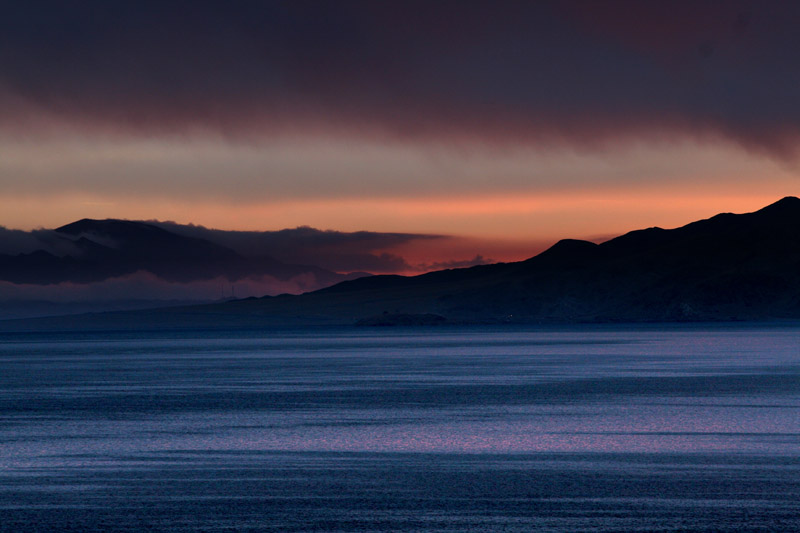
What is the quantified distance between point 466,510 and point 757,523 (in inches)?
204

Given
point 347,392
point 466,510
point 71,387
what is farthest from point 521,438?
point 71,387

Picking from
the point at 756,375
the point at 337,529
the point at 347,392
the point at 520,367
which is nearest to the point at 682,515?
the point at 337,529

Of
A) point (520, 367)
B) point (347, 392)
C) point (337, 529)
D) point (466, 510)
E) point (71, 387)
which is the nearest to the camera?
point (337, 529)

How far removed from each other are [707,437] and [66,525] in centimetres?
2003

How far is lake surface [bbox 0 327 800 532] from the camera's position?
20.6 metres

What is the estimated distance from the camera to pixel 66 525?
19984 millimetres

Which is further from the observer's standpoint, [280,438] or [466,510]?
[280,438]

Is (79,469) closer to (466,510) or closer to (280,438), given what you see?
(280,438)

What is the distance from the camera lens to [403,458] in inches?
1143

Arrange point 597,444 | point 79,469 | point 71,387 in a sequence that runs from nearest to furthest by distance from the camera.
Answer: point 79,469 < point 597,444 < point 71,387

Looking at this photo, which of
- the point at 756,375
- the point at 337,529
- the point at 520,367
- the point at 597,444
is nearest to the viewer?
the point at 337,529

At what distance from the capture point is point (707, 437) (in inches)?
1313

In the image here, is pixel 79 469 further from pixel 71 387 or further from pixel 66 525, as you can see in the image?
pixel 71 387

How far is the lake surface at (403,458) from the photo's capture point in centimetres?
2062
